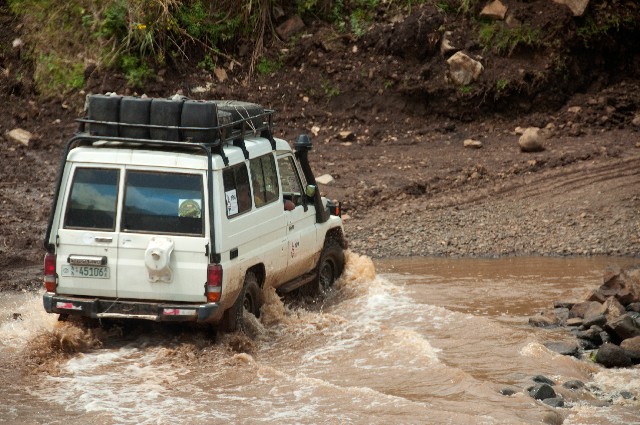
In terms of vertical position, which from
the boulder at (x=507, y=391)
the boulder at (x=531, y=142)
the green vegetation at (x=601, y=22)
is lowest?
the boulder at (x=507, y=391)

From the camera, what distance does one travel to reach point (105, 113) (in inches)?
383

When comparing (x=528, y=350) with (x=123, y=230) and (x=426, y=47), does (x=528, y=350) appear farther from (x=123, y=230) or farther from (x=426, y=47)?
(x=426, y=47)

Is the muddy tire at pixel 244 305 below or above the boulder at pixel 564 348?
above

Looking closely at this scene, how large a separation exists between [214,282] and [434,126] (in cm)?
1047

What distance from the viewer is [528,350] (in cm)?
1016

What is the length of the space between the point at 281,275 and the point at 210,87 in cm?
959

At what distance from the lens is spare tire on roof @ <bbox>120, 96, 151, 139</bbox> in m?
9.66

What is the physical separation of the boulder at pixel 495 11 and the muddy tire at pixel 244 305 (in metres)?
11.0

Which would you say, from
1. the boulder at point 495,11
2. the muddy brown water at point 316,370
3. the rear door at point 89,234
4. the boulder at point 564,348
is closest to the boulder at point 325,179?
the muddy brown water at point 316,370

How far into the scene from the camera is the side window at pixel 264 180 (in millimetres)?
10328

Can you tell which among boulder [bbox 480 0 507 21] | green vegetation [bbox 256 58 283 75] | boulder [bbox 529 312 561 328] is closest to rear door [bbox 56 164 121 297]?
boulder [bbox 529 312 561 328]

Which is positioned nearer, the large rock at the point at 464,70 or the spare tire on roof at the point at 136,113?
the spare tire on roof at the point at 136,113

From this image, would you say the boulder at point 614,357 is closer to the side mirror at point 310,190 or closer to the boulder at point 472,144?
the side mirror at point 310,190

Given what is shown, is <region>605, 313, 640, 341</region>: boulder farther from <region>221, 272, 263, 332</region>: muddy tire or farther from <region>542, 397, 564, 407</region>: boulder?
<region>221, 272, 263, 332</region>: muddy tire
